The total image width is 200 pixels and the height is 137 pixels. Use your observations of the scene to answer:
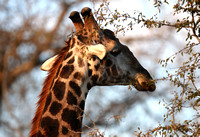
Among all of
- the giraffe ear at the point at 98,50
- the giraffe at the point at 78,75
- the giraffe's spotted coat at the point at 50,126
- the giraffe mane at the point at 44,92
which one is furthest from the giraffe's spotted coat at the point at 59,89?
the giraffe ear at the point at 98,50

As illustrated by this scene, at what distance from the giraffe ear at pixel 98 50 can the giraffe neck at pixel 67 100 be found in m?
0.18

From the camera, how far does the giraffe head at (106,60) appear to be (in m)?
4.39

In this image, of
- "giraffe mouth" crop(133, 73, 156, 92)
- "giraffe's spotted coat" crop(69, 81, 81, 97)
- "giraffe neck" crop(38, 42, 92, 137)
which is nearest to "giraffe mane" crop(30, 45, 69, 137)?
"giraffe neck" crop(38, 42, 92, 137)

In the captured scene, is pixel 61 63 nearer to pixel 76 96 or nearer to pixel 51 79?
pixel 51 79

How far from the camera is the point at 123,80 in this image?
4.64 meters

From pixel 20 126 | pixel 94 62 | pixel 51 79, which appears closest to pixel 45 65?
pixel 51 79

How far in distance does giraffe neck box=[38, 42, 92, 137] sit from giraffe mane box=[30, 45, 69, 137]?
102mm

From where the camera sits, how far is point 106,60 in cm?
455

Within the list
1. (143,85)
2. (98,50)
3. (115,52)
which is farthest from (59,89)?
(143,85)

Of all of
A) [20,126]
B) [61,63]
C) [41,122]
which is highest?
[61,63]

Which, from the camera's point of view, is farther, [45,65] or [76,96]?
[45,65]

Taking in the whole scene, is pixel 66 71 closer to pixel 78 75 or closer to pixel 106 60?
pixel 78 75

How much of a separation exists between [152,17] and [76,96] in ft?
3.78

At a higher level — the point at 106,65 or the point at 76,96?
the point at 106,65
